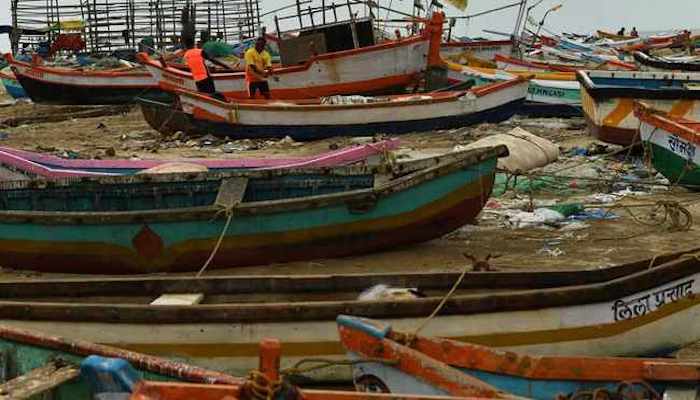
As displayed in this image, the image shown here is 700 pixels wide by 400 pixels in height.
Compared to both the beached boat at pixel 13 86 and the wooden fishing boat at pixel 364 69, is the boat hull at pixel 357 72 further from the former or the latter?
the beached boat at pixel 13 86

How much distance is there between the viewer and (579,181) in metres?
12.0

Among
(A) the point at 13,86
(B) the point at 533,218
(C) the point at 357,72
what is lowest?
(B) the point at 533,218

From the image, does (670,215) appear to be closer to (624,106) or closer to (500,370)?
(624,106)

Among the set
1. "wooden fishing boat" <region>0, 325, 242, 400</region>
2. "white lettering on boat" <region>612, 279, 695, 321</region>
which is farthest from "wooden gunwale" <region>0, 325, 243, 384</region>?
"white lettering on boat" <region>612, 279, 695, 321</region>

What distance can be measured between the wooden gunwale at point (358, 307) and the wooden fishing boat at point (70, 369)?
473 mm

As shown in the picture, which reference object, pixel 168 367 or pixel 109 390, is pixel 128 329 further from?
pixel 109 390

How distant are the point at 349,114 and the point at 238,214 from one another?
→ 8381 millimetres

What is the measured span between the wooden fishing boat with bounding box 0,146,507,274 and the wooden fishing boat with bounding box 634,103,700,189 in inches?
136

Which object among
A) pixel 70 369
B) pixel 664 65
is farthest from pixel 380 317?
pixel 664 65

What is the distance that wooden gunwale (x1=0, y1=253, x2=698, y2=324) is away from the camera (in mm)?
5156

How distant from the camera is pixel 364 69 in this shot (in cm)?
1939

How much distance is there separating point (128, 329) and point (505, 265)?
164 inches

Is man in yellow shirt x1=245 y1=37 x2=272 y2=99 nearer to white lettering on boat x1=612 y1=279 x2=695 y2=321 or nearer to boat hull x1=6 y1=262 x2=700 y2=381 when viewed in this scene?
boat hull x1=6 y1=262 x2=700 y2=381

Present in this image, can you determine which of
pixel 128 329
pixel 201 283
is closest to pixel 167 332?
pixel 128 329
